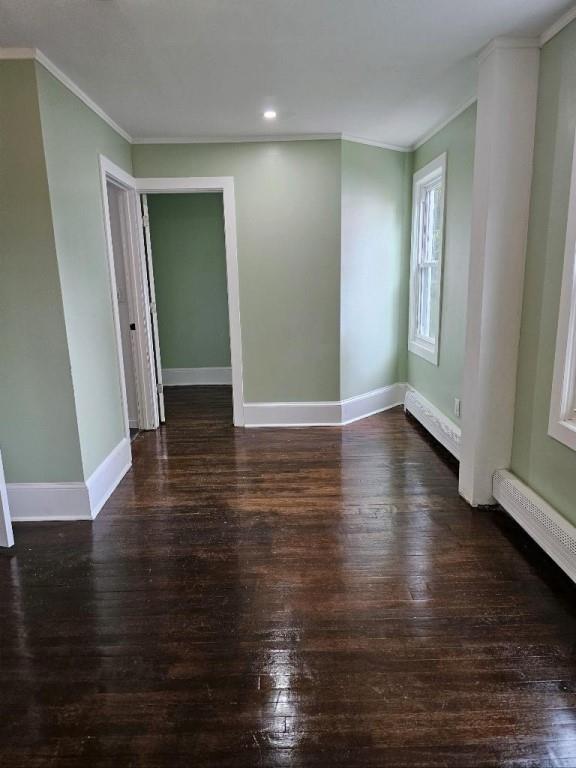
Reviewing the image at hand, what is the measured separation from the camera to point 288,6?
209cm

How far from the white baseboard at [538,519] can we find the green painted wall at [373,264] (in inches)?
80.9

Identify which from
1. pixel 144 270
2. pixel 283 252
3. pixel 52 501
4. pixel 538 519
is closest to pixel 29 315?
pixel 52 501

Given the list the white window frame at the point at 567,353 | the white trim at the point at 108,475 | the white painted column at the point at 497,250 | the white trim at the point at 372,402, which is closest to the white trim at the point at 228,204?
the white trim at the point at 372,402

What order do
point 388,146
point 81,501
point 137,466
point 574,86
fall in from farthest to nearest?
1. point 388,146
2. point 137,466
3. point 81,501
4. point 574,86

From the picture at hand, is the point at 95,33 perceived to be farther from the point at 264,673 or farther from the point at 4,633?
the point at 264,673

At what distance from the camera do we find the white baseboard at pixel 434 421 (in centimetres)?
367

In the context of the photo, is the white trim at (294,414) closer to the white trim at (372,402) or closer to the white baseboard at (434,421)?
the white trim at (372,402)

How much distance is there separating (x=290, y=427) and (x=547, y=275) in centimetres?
272

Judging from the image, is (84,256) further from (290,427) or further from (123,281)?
(290,427)

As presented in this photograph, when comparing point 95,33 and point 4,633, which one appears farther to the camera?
point 95,33

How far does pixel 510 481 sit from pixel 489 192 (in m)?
1.60

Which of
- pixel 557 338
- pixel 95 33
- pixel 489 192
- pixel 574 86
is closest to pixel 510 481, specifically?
pixel 557 338

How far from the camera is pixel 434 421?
159 inches

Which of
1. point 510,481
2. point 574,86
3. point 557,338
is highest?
point 574,86
